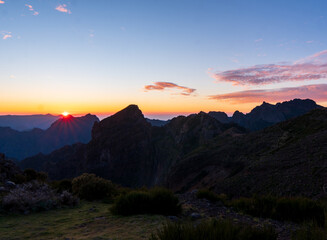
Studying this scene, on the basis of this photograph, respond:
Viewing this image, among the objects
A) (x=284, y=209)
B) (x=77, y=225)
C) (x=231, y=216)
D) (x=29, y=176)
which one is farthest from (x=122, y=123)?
(x=77, y=225)

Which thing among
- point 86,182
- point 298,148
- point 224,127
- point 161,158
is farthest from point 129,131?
point 86,182

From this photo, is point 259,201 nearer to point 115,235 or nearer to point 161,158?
point 115,235

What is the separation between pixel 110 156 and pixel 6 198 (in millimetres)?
111094

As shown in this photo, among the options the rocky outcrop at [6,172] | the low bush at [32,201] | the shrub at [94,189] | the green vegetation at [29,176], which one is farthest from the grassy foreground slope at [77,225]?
the green vegetation at [29,176]

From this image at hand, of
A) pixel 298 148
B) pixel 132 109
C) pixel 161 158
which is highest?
pixel 132 109

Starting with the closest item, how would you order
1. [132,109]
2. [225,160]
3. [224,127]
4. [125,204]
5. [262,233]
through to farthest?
[262,233], [125,204], [225,160], [224,127], [132,109]

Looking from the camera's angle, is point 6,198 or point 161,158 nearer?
→ point 6,198

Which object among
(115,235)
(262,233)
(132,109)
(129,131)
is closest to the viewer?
(262,233)

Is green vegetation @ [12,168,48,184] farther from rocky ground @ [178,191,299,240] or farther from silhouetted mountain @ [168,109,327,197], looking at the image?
silhouetted mountain @ [168,109,327,197]

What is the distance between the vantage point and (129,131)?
413 ft

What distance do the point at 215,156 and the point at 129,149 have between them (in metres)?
84.2

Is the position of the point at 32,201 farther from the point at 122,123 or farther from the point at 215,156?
the point at 122,123

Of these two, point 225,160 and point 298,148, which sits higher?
point 298,148

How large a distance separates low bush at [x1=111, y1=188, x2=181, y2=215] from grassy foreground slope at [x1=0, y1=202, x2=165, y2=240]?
351 millimetres
